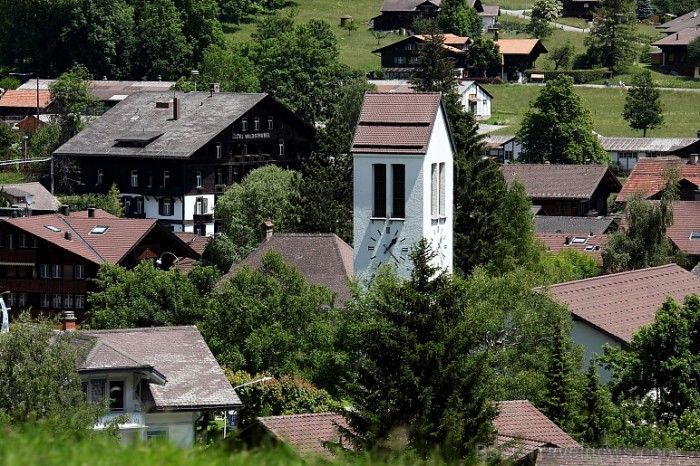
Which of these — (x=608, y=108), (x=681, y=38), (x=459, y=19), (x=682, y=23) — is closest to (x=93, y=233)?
(x=608, y=108)

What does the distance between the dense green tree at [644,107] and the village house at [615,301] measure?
6329cm

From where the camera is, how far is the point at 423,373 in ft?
98.0

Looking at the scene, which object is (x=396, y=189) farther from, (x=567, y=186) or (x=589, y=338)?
(x=567, y=186)

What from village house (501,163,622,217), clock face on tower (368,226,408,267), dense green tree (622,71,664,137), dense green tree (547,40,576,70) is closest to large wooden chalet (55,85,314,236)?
village house (501,163,622,217)

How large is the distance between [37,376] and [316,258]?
83.0ft

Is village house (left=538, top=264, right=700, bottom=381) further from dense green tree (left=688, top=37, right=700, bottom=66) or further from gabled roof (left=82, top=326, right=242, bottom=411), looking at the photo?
dense green tree (left=688, top=37, right=700, bottom=66)

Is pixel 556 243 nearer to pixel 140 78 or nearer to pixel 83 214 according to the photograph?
pixel 83 214

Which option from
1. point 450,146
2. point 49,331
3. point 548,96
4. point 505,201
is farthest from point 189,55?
point 49,331

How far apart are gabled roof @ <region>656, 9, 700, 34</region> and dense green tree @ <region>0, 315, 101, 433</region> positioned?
409ft

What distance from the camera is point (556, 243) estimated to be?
77.1m

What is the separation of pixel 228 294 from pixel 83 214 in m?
27.8

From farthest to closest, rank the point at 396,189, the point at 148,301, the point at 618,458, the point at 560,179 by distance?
the point at 560,179 → the point at 148,301 → the point at 396,189 → the point at 618,458

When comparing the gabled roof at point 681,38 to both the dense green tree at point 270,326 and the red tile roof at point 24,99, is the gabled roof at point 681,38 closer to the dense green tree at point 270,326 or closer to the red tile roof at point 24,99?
the red tile roof at point 24,99

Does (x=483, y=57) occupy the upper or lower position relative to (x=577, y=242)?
upper
